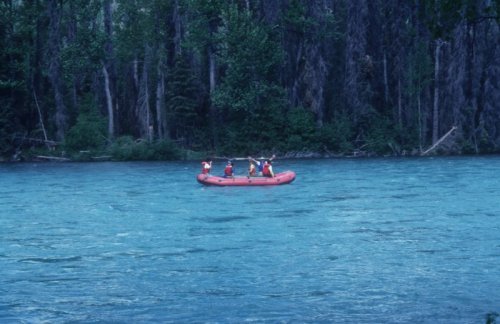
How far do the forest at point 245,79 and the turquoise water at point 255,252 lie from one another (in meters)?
18.7

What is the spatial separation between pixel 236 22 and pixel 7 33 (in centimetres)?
1602

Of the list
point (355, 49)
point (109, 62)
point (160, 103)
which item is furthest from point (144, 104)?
point (355, 49)

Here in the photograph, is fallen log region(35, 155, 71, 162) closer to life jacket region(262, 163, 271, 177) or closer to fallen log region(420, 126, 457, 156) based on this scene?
life jacket region(262, 163, 271, 177)

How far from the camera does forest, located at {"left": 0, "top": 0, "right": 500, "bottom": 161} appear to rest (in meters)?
55.4

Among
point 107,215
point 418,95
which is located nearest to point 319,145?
point 418,95

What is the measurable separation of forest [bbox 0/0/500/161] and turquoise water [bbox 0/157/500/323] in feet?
61.4

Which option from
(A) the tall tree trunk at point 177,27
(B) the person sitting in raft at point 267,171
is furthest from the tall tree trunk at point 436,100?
(B) the person sitting in raft at point 267,171

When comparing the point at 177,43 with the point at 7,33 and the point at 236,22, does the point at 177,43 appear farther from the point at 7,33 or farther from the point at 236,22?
the point at 7,33

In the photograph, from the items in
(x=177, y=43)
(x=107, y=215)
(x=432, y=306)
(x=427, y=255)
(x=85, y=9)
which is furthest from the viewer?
(x=177, y=43)

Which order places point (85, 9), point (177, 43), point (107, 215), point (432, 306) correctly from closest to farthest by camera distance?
point (432, 306) < point (107, 215) < point (85, 9) < point (177, 43)

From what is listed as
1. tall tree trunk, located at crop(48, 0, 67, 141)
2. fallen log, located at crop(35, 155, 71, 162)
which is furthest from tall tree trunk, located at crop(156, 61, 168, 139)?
fallen log, located at crop(35, 155, 71, 162)

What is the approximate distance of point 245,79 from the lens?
56.7 meters

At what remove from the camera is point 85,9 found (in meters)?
55.4

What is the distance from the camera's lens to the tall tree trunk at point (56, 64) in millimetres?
57438
